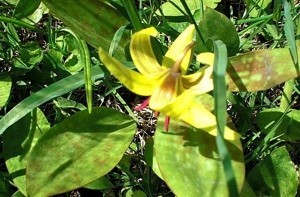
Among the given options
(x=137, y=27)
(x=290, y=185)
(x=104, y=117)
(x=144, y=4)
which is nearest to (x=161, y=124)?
(x=104, y=117)

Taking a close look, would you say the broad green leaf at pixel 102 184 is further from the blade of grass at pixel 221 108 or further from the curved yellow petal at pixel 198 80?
the blade of grass at pixel 221 108

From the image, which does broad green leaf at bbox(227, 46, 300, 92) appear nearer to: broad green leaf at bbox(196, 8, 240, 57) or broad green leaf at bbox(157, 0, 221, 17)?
broad green leaf at bbox(196, 8, 240, 57)

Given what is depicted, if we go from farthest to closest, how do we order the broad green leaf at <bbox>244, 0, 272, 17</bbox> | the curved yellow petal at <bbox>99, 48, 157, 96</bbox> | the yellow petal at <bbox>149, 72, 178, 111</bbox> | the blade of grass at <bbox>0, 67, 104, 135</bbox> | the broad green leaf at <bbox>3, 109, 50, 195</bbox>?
the broad green leaf at <bbox>244, 0, 272, 17</bbox> → the broad green leaf at <bbox>3, 109, 50, 195</bbox> → the blade of grass at <bbox>0, 67, 104, 135</bbox> → the yellow petal at <bbox>149, 72, 178, 111</bbox> → the curved yellow petal at <bbox>99, 48, 157, 96</bbox>

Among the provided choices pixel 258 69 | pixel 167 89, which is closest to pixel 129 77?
pixel 167 89

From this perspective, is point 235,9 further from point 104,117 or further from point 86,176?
point 86,176

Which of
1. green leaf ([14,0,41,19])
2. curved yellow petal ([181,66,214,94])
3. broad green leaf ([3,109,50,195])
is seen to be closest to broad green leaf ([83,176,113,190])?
broad green leaf ([3,109,50,195])

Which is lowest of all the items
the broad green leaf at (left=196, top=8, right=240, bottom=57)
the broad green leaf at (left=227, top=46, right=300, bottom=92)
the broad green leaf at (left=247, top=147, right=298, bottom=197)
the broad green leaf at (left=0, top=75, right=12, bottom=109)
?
the broad green leaf at (left=247, top=147, right=298, bottom=197)
